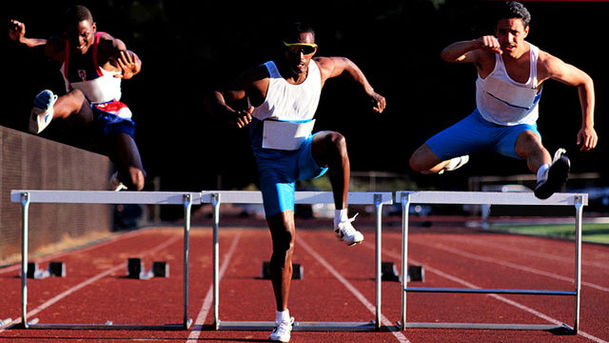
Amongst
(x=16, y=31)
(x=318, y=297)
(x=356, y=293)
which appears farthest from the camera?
(x=356, y=293)

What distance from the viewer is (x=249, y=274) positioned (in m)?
10.1

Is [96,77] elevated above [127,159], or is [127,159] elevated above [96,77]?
[96,77]

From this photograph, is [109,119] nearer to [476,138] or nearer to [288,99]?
[288,99]

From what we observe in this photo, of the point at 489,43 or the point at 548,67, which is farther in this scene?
the point at 548,67

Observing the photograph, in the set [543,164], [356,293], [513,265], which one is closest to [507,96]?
[543,164]

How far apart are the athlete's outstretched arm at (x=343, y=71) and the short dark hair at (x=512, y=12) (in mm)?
966

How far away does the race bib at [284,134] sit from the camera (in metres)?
4.43

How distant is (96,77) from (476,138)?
2773 mm

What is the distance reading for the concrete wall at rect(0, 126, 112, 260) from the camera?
34.9 ft

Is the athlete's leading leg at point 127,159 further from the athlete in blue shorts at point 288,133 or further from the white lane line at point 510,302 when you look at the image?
the white lane line at point 510,302

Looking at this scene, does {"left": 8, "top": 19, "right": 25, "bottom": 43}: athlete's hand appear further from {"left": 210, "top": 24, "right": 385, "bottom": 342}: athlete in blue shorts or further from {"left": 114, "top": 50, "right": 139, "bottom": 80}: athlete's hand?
{"left": 210, "top": 24, "right": 385, "bottom": 342}: athlete in blue shorts

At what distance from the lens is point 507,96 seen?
457 cm

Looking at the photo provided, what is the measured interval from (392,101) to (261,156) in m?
19.4

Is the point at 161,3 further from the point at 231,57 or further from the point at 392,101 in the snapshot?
the point at 392,101
